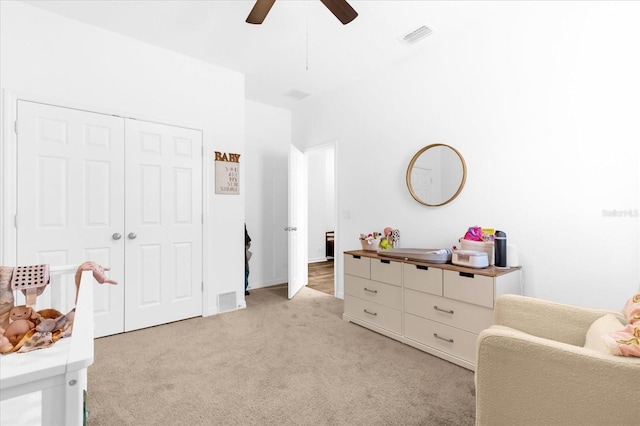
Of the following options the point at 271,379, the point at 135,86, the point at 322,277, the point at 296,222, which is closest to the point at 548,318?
the point at 271,379

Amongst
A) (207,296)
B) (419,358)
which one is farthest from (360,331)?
(207,296)

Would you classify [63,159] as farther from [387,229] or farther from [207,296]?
[387,229]

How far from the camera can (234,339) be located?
2758 mm

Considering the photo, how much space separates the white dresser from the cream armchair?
88 cm

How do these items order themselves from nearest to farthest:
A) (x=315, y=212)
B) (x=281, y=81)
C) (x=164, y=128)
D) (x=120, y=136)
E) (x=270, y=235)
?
(x=120, y=136) < (x=164, y=128) < (x=281, y=81) < (x=270, y=235) < (x=315, y=212)

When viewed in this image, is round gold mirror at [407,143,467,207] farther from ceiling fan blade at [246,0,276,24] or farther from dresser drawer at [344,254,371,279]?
ceiling fan blade at [246,0,276,24]

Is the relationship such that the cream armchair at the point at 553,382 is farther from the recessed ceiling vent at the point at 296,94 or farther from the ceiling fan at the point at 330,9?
the recessed ceiling vent at the point at 296,94

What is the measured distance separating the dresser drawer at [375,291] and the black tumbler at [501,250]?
0.81m

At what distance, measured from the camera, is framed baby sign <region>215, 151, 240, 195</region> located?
3.51m

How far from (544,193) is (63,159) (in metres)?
3.84

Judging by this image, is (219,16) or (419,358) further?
(219,16)

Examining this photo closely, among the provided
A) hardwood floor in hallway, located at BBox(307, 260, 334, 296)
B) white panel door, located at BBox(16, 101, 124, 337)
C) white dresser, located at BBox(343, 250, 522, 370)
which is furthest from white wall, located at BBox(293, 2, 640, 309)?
white panel door, located at BBox(16, 101, 124, 337)

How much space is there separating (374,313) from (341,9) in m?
2.45

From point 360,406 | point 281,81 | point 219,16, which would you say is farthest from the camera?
point 281,81
